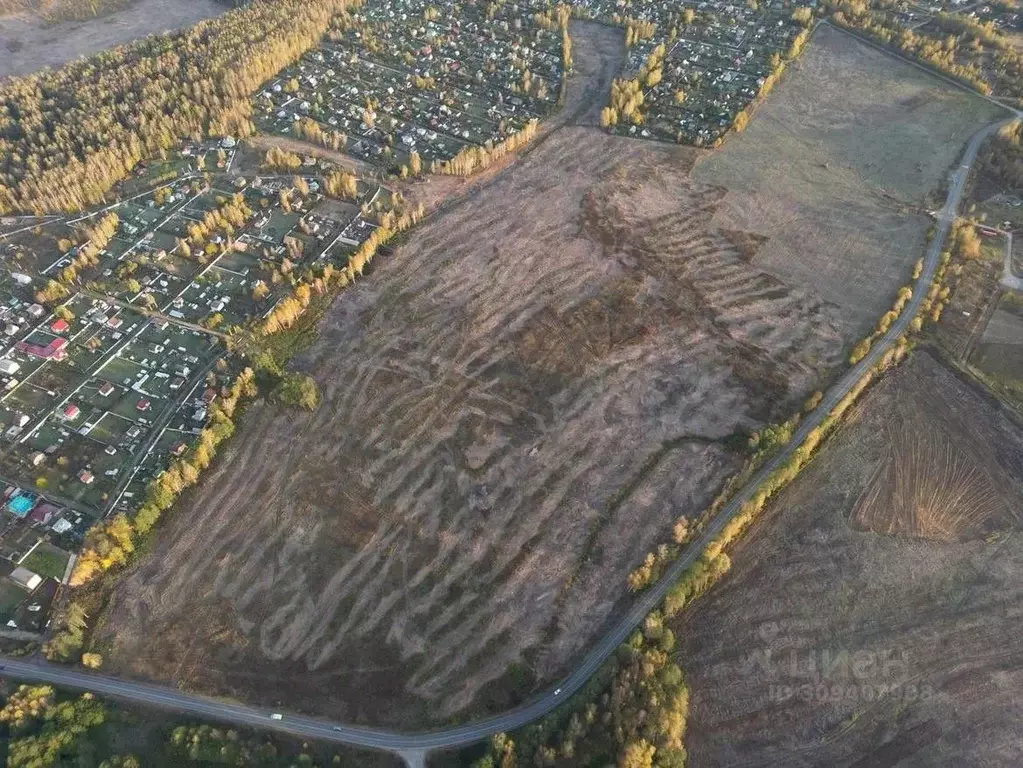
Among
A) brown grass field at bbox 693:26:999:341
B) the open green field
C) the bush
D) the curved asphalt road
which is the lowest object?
the curved asphalt road

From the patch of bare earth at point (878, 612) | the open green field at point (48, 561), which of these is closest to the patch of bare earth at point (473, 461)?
the open green field at point (48, 561)

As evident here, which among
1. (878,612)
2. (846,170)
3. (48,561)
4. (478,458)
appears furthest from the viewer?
(846,170)

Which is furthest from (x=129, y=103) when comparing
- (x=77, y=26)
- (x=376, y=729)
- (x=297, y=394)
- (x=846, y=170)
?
(x=846, y=170)

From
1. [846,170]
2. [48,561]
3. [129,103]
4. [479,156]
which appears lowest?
[48,561]

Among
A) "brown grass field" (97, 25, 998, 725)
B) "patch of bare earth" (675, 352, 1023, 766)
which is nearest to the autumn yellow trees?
"brown grass field" (97, 25, 998, 725)

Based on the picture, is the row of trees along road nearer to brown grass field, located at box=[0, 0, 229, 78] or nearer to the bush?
brown grass field, located at box=[0, 0, 229, 78]

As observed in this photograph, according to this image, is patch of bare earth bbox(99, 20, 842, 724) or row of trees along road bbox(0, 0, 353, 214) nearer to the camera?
patch of bare earth bbox(99, 20, 842, 724)

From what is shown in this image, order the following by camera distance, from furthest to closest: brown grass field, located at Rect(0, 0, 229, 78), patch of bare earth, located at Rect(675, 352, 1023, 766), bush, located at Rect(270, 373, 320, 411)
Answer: brown grass field, located at Rect(0, 0, 229, 78)
bush, located at Rect(270, 373, 320, 411)
patch of bare earth, located at Rect(675, 352, 1023, 766)

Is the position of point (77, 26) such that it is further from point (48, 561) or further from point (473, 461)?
point (473, 461)
